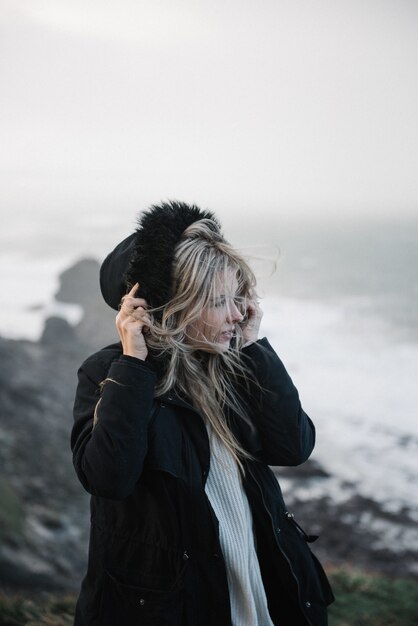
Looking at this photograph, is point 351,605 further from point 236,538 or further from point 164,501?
point 164,501

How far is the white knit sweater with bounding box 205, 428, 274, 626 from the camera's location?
1.73m

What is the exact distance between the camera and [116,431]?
1.55m

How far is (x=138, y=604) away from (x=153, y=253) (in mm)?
1138

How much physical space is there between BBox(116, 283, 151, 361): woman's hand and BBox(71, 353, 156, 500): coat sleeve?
4cm

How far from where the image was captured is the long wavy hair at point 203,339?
1722mm

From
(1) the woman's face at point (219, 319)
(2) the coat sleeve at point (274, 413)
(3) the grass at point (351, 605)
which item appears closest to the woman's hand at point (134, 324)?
(1) the woman's face at point (219, 319)

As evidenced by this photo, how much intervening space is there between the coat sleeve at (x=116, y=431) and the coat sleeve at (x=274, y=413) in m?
0.40

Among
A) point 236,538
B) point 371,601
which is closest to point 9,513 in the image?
point 371,601

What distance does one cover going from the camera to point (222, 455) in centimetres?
180

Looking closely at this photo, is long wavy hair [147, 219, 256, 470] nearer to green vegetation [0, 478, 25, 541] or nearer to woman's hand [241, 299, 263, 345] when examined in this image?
woman's hand [241, 299, 263, 345]

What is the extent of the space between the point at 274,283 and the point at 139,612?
32589mm

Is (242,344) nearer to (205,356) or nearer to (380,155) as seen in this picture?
(205,356)

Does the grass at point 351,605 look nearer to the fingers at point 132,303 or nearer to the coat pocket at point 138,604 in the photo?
the coat pocket at point 138,604

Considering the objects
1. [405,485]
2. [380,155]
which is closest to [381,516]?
[405,485]
